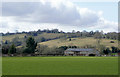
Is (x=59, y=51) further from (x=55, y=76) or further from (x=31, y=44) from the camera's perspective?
(x=55, y=76)

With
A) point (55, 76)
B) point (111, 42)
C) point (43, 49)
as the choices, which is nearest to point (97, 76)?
point (55, 76)

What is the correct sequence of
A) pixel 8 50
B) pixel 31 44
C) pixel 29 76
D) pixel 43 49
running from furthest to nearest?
pixel 43 49 < pixel 31 44 < pixel 8 50 < pixel 29 76

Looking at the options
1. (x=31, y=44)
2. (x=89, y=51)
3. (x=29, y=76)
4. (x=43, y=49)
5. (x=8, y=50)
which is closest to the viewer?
(x=29, y=76)

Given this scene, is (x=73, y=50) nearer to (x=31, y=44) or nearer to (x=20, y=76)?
(x=31, y=44)

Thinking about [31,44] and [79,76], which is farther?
[31,44]

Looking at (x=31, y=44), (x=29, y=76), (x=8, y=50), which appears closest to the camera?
(x=29, y=76)

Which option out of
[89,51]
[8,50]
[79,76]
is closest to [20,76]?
[79,76]

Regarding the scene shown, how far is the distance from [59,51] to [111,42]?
188ft

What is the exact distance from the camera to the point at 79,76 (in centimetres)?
2211

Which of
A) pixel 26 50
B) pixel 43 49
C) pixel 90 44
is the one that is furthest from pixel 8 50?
pixel 90 44

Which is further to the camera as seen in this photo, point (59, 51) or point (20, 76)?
point (59, 51)

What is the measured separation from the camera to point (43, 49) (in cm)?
14900

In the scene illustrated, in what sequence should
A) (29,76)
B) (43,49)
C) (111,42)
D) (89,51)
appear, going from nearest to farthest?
(29,76) → (43,49) → (89,51) → (111,42)

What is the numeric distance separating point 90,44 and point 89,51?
39.2 m
